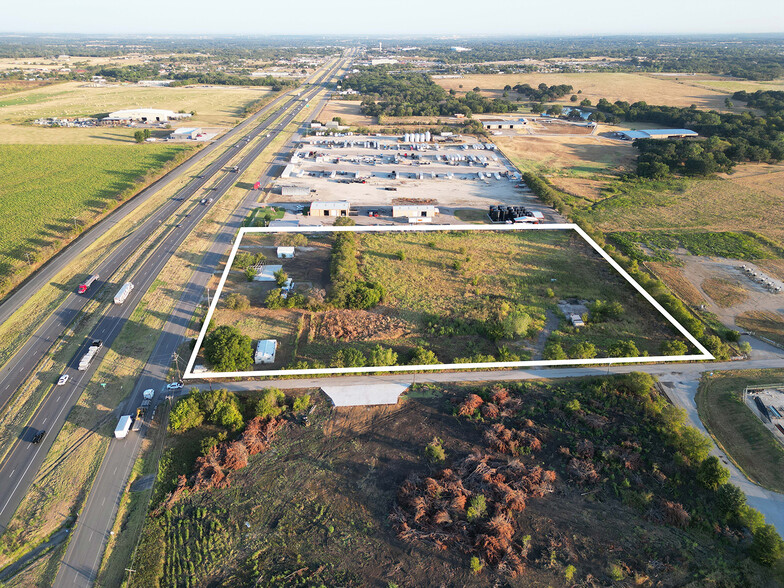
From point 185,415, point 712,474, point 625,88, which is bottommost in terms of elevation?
point 712,474

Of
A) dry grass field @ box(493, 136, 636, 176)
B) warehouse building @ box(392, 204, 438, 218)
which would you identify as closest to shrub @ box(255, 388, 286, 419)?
warehouse building @ box(392, 204, 438, 218)

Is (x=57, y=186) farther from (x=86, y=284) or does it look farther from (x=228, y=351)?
(x=228, y=351)

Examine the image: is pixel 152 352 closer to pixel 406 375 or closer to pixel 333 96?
pixel 406 375

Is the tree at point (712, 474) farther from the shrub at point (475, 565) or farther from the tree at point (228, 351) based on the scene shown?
the tree at point (228, 351)

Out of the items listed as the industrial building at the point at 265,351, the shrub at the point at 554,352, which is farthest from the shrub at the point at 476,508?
the industrial building at the point at 265,351

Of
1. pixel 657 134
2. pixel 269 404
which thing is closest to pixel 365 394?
pixel 269 404

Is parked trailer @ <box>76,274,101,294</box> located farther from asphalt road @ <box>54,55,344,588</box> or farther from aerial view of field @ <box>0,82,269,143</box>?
aerial view of field @ <box>0,82,269,143</box>

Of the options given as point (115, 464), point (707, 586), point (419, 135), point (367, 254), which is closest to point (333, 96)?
point (419, 135)
